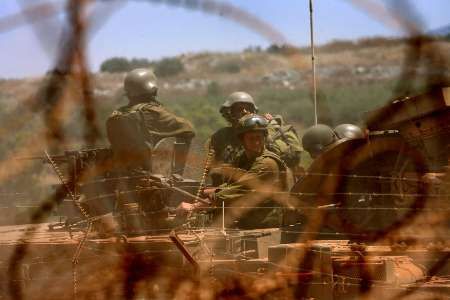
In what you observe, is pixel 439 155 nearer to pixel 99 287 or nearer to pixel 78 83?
pixel 99 287

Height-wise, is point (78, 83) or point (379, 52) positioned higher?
point (379, 52)

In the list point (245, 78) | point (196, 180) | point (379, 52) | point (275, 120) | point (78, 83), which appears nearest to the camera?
point (196, 180)

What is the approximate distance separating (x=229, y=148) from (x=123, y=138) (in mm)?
1404

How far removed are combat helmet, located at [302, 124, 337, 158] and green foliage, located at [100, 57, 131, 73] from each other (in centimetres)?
4970

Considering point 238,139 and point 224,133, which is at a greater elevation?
point 224,133

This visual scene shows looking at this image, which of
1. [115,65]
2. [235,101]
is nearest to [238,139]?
[235,101]

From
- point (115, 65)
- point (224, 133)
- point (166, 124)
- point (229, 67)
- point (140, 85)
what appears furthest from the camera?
point (229, 67)

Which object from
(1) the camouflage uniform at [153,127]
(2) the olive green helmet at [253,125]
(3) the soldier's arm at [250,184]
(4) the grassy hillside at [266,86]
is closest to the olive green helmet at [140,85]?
(1) the camouflage uniform at [153,127]

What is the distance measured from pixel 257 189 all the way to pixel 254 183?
81 mm

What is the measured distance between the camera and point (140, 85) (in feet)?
39.2

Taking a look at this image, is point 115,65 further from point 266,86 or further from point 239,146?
A: point 239,146

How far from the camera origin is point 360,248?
7574mm

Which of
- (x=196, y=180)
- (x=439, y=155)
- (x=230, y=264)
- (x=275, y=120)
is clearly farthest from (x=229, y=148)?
(x=439, y=155)

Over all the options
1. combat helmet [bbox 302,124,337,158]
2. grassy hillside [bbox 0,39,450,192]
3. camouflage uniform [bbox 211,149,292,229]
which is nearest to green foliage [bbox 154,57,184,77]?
grassy hillside [bbox 0,39,450,192]
